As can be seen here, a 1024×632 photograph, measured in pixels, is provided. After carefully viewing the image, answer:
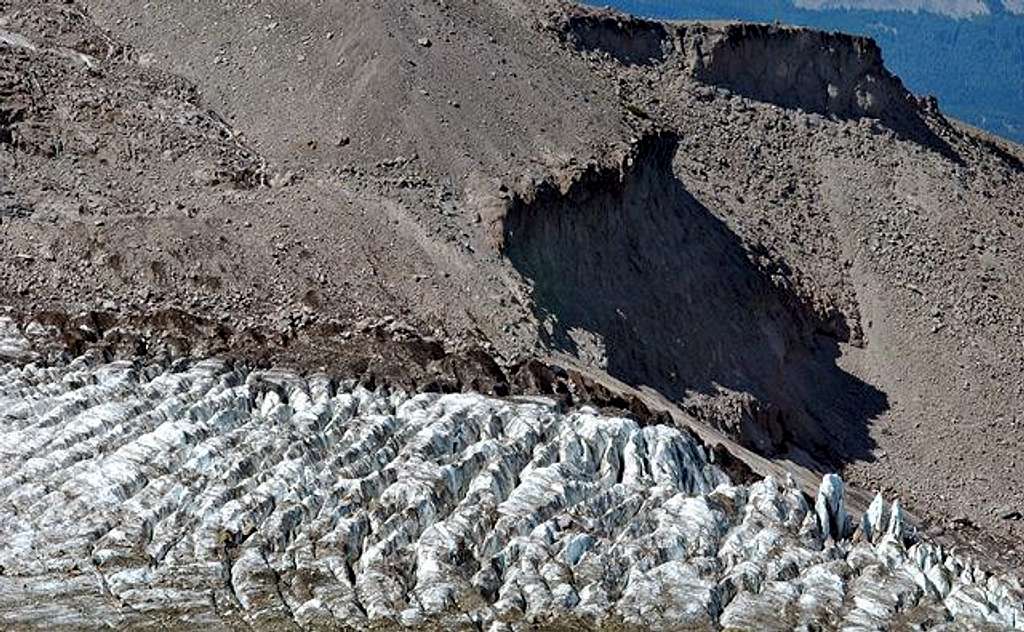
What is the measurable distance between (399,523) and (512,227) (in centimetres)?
1700

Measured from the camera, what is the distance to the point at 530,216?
1972 inches

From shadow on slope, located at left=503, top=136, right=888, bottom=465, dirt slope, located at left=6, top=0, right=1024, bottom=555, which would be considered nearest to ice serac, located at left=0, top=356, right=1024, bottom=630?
dirt slope, located at left=6, top=0, right=1024, bottom=555

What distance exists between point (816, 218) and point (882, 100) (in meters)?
10.6

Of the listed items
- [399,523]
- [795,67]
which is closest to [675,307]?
[795,67]

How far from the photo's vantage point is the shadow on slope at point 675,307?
49469 millimetres

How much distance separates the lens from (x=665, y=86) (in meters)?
66.1

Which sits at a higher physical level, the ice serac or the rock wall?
the rock wall

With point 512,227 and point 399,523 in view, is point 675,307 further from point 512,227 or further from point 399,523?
point 399,523

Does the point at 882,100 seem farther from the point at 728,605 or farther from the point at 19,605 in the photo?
the point at 19,605

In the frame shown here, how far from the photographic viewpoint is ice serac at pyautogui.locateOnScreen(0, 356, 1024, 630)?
103ft

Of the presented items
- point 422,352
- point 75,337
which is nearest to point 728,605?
point 422,352

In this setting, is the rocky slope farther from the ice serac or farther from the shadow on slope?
the ice serac

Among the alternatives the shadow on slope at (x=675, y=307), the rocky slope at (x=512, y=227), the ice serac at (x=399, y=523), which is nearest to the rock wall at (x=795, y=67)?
the rocky slope at (x=512, y=227)

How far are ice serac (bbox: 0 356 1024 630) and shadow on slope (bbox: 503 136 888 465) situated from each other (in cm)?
961
